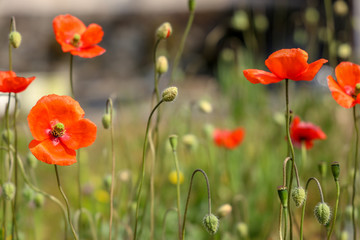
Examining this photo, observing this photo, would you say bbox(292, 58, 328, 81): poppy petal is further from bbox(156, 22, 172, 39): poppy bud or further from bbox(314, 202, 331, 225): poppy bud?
bbox(156, 22, 172, 39): poppy bud

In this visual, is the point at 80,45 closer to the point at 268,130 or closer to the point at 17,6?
the point at 268,130

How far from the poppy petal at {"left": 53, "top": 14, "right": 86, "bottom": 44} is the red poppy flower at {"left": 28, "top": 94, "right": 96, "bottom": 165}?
292 mm

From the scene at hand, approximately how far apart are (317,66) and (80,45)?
63cm

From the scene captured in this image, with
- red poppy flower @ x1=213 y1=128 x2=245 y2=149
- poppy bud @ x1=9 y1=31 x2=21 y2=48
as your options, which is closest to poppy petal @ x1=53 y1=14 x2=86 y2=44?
poppy bud @ x1=9 y1=31 x2=21 y2=48

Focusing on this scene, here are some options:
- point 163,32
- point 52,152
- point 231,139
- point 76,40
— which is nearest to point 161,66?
point 163,32

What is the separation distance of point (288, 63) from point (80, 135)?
18.0 inches

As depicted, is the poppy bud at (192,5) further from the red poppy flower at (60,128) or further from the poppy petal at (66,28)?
the red poppy flower at (60,128)

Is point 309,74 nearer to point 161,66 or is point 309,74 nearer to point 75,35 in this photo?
point 161,66

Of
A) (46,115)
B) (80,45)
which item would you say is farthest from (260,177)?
(46,115)

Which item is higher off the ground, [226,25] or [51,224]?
[226,25]

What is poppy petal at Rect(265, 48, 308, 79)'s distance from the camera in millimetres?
1069

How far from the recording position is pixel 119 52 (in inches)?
397

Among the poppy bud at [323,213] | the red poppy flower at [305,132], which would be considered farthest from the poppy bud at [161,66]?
the poppy bud at [323,213]

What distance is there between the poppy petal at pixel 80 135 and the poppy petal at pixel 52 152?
0.05 ft
